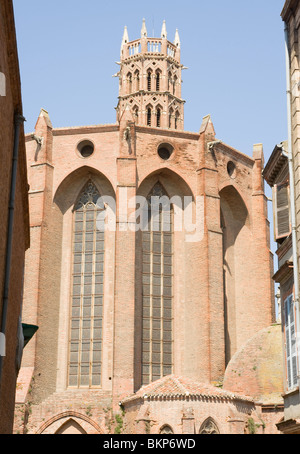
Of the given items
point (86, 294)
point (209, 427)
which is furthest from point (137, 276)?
point (209, 427)

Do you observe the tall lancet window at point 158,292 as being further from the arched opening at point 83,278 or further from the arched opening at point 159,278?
the arched opening at point 83,278

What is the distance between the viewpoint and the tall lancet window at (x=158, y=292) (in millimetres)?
28969

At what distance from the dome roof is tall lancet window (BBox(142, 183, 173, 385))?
10.2 ft

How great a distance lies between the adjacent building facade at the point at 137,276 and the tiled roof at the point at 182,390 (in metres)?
0.21

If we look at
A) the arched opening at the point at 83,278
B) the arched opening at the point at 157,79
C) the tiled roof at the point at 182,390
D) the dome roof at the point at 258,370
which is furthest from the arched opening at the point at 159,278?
the arched opening at the point at 157,79

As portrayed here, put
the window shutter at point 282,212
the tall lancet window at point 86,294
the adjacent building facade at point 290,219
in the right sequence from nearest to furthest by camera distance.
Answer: the adjacent building facade at point 290,219 → the window shutter at point 282,212 → the tall lancet window at point 86,294

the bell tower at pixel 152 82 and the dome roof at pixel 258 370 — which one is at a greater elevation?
the bell tower at pixel 152 82

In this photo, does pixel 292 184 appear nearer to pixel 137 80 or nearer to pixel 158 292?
pixel 158 292

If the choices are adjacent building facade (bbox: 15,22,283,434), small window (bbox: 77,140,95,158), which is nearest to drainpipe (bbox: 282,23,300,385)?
adjacent building facade (bbox: 15,22,283,434)

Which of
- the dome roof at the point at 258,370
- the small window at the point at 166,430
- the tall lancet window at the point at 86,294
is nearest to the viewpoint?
the small window at the point at 166,430

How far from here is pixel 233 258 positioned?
3203 cm

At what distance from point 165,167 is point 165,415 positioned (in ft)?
36.3
